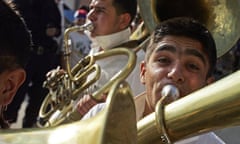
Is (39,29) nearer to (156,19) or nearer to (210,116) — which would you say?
(156,19)

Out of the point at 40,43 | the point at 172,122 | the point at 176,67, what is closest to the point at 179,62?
the point at 176,67

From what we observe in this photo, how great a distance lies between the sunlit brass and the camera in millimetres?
1039

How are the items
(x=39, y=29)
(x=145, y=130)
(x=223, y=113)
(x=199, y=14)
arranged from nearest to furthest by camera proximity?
(x=223, y=113) < (x=145, y=130) < (x=199, y=14) < (x=39, y=29)

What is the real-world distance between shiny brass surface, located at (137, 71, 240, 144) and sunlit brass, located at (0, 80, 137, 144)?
0.25 m

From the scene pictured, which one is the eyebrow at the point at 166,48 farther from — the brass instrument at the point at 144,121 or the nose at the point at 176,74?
the brass instrument at the point at 144,121

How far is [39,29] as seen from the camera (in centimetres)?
424

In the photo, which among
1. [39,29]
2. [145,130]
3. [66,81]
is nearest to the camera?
[145,130]

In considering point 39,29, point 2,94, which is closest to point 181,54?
point 2,94

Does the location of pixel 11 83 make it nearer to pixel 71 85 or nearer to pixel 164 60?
pixel 164 60

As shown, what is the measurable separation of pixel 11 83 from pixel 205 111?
0.43 metres

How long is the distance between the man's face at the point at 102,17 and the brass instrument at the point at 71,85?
39 millimetres

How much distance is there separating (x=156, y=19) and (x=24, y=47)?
82cm

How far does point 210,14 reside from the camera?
2.19m

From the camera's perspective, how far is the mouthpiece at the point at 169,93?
4.71ft
